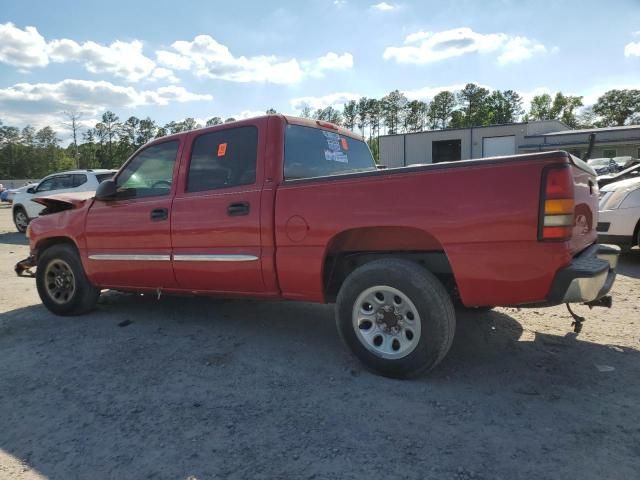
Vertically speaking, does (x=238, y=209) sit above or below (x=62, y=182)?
below

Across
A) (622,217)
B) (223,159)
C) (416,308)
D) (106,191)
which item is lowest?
(416,308)

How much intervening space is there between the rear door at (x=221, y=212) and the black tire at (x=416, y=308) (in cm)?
86

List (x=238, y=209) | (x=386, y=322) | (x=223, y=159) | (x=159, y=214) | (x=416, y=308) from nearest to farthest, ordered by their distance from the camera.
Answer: (x=416, y=308) < (x=386, y=322) < (x=238, y=209) < (x=223, y=159) < (x=159, y=214)

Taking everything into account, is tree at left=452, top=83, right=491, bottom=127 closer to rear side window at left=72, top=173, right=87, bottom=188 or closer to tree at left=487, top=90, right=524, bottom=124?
tree at left=487, top=90, right=524, bottom=124

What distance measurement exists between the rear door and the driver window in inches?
9.7

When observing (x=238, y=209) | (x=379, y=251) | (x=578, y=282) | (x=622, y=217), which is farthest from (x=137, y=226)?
(x=622, y=217)

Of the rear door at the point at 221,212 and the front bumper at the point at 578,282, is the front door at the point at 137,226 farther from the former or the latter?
the front bumper at the point at 578,282

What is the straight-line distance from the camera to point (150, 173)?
4.62 m

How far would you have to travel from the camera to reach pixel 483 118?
3738 inches

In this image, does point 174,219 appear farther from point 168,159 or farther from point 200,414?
point 200,414

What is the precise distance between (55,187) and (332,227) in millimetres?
12383

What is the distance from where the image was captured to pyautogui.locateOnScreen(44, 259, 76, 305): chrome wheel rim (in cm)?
517

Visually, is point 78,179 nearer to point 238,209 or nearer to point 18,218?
point 18,218

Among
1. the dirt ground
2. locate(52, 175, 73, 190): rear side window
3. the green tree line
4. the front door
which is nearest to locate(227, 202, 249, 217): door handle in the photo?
the front door
